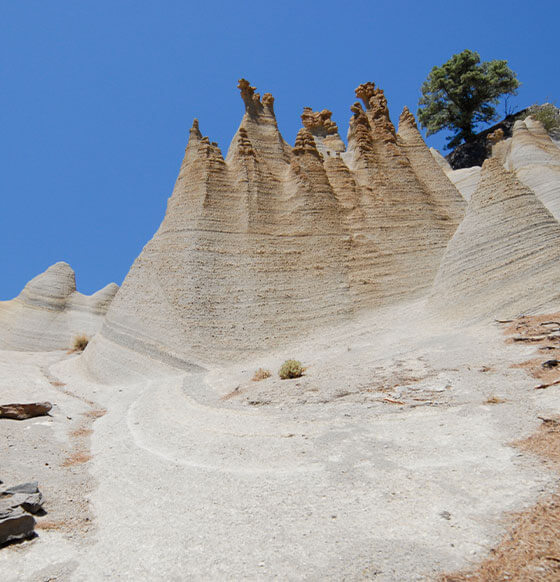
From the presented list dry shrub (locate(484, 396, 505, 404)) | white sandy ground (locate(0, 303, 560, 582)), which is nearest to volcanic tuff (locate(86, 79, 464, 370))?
white sandy ground (locate(0, 303, 560, 582))

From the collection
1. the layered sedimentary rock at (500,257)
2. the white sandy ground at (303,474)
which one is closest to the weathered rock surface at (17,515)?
the white sandy ground at (303,474)

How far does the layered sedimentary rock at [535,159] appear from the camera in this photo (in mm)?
25250

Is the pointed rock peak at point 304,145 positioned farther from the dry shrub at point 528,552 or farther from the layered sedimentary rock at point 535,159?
the dry shrub at point 528,552

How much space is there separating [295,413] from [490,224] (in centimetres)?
1058

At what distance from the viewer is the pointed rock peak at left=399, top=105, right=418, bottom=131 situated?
26.6 m

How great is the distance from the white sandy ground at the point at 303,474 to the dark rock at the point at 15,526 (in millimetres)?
112

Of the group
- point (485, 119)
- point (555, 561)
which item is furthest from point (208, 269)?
point (485, 119)

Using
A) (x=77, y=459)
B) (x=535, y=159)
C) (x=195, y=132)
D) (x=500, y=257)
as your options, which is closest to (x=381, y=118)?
(x=195, y=132)

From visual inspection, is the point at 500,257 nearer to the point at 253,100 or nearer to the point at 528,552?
the point at 528,552

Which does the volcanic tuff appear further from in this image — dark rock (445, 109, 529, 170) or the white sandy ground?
dark rock (445, 109, 529, 170)

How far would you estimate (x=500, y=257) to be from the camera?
559 inches

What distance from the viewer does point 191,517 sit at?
4.75m

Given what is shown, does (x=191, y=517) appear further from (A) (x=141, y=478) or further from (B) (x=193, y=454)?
(B) (x=193, y=454)

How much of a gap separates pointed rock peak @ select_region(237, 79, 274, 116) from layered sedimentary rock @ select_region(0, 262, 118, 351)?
18.8m
